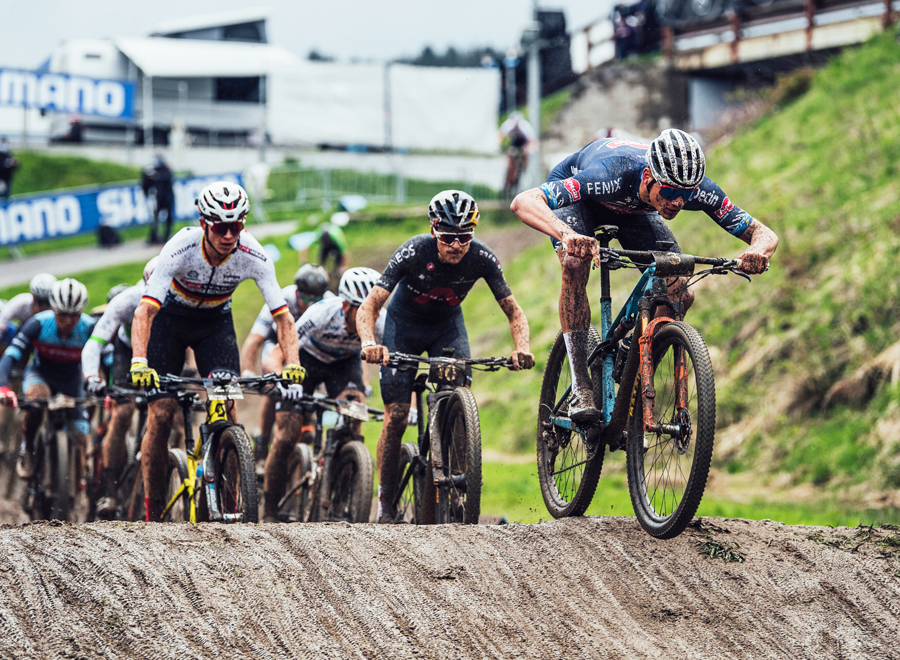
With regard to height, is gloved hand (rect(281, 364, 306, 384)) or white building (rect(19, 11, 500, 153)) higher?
white building (rect(19, 11, 500, 153))

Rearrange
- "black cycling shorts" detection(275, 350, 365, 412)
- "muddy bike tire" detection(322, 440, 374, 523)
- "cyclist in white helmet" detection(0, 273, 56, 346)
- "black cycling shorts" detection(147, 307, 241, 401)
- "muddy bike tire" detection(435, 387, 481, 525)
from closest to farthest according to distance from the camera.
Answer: "muddy bike tire" detection(435, 387, 481, 525) < "muddy bike tire" detection(322, 440, 374, 523) < "black cycling shorts" detection(147, 307, 241, 401) < "black cycling shorts" detection(275, 350, 365, 412) < "cyclist in white helmet" detection(0, 273, 56, 346)

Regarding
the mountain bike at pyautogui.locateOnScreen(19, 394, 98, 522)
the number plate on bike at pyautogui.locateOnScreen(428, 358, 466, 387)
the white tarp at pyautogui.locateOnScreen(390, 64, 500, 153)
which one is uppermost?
the white tarp at pyautogui.locateOnScreen(390, 64, 500, 153)

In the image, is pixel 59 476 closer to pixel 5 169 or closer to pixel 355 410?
pixel 355 410

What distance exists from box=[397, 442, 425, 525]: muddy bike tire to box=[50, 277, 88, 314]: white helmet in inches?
170

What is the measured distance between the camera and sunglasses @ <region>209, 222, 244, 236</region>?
756 centimetres

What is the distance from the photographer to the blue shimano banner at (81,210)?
28125 mm

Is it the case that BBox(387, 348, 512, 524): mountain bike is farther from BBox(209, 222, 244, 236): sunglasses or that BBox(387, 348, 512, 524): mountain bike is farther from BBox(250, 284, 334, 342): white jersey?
BBox(250, 284, 334, 342): white jersey

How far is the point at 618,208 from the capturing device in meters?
6.62

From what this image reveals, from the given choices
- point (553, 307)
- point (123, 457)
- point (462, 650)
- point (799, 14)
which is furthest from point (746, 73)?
point (462, 650)

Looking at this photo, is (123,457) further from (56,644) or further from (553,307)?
(553,307)

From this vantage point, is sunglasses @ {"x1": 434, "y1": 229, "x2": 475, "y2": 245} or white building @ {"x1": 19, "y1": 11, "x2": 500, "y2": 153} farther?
white building @ {"x1": 19, "y1": 11, "x2": 500, "y2": 153}

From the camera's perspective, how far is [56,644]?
4.73m

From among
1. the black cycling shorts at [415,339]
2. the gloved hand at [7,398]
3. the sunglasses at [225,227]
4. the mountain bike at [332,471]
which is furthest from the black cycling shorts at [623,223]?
the gloved hand at [7,398]

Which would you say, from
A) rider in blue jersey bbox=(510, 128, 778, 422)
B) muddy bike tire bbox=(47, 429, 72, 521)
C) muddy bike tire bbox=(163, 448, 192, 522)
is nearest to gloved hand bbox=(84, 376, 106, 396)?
muddy bike tire bbox=(163, 448, 192, 522)
